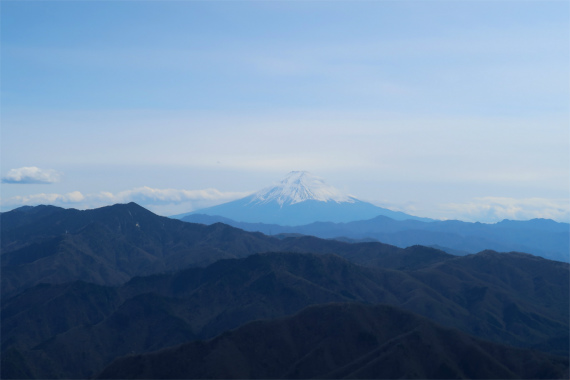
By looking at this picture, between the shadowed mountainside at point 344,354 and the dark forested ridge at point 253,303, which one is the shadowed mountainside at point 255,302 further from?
the shadowed mountainside at point 344,354

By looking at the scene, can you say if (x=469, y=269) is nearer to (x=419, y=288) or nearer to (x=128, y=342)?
(x=419, y=288)

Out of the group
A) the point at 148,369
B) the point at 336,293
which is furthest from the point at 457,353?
the point at 336,293

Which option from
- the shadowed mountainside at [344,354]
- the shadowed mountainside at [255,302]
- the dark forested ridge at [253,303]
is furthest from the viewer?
the shadowed mountainside at [255,302]

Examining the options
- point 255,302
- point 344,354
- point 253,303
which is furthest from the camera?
point 255,302

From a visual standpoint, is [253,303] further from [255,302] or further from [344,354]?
[344,354]

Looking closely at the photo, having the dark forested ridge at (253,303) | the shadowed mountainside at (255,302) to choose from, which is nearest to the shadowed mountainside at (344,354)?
the dark forested ridge at (253,303)

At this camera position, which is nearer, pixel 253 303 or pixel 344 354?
pixel 344 354

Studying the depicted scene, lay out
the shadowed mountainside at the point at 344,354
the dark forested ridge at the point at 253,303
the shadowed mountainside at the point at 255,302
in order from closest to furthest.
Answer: the shadowed mountainside at the point at 344,354, the dark forested ridge at the point at 253,303, the shadowed mountainside at the point at 255,302

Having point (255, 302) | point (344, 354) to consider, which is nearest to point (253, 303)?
point (255, 302)

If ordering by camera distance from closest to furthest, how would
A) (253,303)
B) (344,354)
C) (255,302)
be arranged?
(344,354)
(253,303)
(255,302)

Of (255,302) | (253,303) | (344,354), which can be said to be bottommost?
(253,303)

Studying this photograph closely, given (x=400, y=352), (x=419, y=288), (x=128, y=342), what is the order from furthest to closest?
Answer: (x=419, y=288) < (x=128, y=342) < (x=400, y=352)
